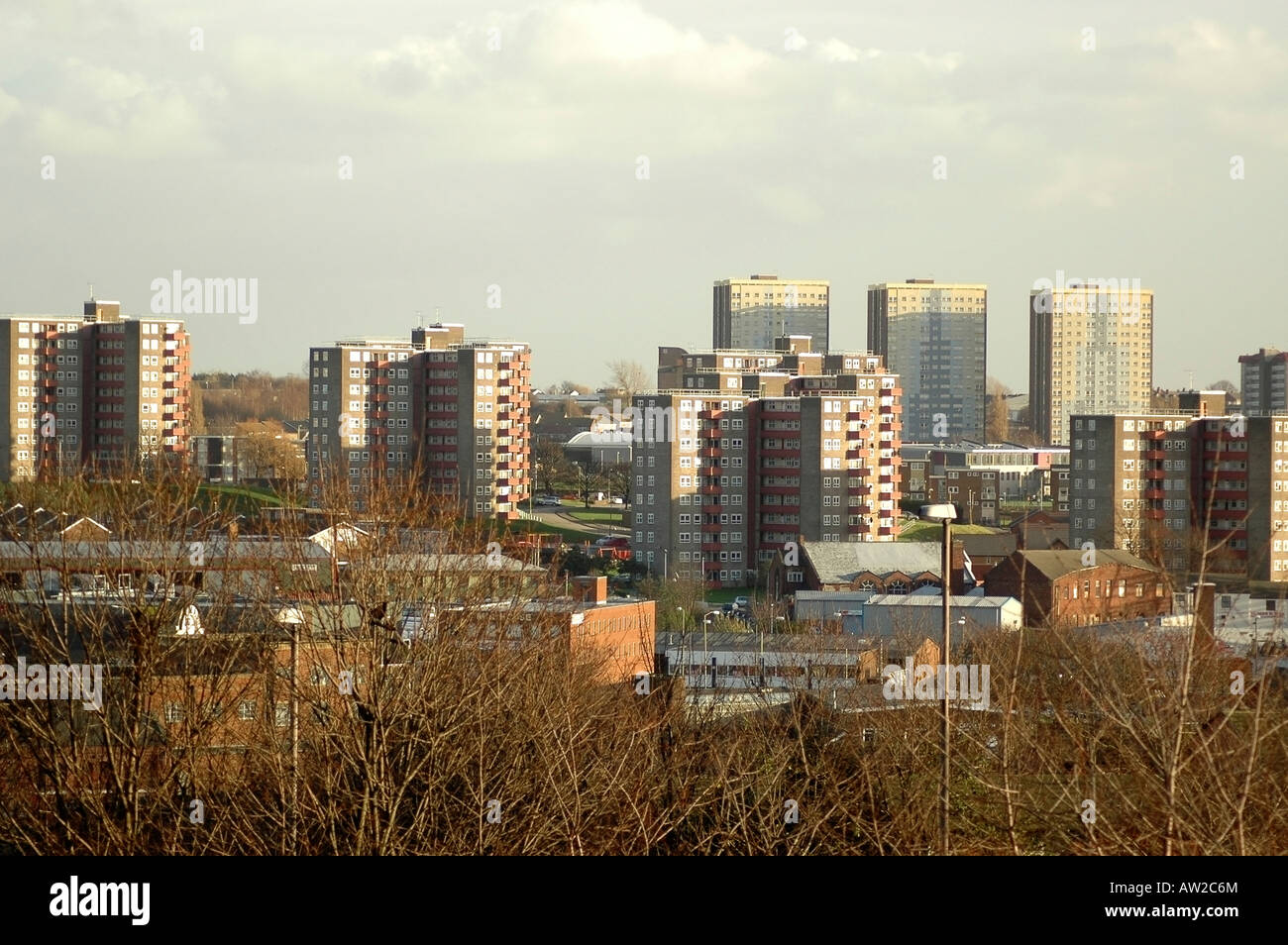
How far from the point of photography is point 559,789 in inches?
245

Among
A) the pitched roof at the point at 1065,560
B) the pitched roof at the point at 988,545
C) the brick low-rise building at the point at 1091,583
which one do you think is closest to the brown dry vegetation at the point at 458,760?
the brick low-rise building at the point at 1091,583

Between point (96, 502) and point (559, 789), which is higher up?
point (96, 502)

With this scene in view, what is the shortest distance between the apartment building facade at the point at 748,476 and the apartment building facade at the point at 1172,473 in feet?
19.0

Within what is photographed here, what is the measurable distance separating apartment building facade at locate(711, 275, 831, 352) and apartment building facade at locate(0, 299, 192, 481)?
3762 cm

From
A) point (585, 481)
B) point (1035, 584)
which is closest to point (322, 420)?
point (585, 481)

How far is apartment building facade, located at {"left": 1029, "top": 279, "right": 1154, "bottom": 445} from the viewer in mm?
66438

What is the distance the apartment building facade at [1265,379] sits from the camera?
5028cm

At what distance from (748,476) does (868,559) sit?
19.1ft

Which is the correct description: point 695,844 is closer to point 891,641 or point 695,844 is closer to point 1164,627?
point 1164,627

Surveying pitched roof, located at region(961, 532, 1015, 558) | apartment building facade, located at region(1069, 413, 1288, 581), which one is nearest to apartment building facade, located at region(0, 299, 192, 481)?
pitched roof, located at region(961, 532, 1015, 558)

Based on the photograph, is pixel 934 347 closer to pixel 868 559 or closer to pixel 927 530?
pixel 927 530

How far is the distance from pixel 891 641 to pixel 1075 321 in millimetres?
52024

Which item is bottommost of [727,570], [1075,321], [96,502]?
[727,570]

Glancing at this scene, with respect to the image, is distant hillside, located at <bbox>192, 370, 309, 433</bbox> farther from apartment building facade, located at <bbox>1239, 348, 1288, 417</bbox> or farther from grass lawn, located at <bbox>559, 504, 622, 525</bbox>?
apartment building facade, located at <bbox>1239, 348, 1288, 417</bbox>
